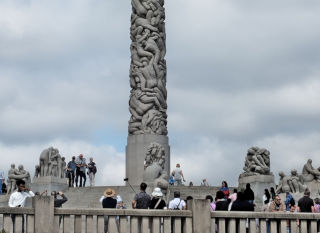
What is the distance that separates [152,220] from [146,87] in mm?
21512

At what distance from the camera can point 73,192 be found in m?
33.2

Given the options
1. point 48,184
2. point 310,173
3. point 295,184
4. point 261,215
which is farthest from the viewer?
point 48,184

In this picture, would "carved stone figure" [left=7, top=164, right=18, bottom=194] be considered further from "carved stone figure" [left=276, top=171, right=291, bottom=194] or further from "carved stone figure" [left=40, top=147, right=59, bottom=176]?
"carved stone figure" [left=276, top=171, right=291, bottom=194]

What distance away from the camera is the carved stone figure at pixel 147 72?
1483 inches

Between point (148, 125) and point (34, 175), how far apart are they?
551cm

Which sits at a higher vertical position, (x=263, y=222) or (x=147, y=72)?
(x=147, y=72)

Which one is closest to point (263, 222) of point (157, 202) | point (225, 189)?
point (157, 202)

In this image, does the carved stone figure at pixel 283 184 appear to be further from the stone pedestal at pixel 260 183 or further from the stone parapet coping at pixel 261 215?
the stone parapet coping at pixel 261 215

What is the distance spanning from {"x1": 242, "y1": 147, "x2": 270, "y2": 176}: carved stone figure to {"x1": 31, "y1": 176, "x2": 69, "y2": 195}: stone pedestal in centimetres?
662

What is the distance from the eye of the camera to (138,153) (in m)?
37.6

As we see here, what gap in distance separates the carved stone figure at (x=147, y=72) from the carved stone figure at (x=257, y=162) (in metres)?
5.92

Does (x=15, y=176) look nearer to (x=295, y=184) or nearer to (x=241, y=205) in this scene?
(x=295, y=184)

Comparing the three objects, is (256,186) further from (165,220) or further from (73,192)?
(165,220)

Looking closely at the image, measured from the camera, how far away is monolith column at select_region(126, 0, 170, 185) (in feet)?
123
